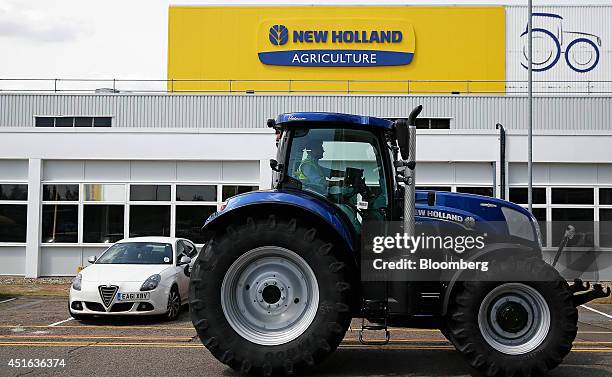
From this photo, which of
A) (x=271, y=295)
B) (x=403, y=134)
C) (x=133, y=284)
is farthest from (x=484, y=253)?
(x=133, y=284)

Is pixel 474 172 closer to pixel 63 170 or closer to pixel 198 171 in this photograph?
pixel 198 171

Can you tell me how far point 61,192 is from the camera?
65.7ft

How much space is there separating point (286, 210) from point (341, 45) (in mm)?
21598

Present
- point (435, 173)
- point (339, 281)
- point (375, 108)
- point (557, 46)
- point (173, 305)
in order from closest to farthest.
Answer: point (339, 281), point (173, 305), point (435, 173), point (375, 108), point (557, 46)

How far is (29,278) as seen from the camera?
19.6m

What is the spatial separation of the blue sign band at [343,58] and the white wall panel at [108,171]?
999 centimetres

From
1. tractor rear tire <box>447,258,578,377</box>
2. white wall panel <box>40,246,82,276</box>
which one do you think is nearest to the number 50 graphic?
white wall panel <box>40,246,82,276</box>

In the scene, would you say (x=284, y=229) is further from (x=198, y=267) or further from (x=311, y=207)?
(x=198, y=267)

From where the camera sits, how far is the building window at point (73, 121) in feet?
72.7

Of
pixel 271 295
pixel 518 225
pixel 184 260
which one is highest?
pixel 518 225

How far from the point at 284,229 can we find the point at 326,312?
909mm

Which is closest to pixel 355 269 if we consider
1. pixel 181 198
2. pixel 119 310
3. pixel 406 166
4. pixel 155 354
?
pixel 406 166

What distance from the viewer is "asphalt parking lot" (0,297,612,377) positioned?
23.6 feet

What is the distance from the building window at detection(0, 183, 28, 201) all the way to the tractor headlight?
16.3 meters
